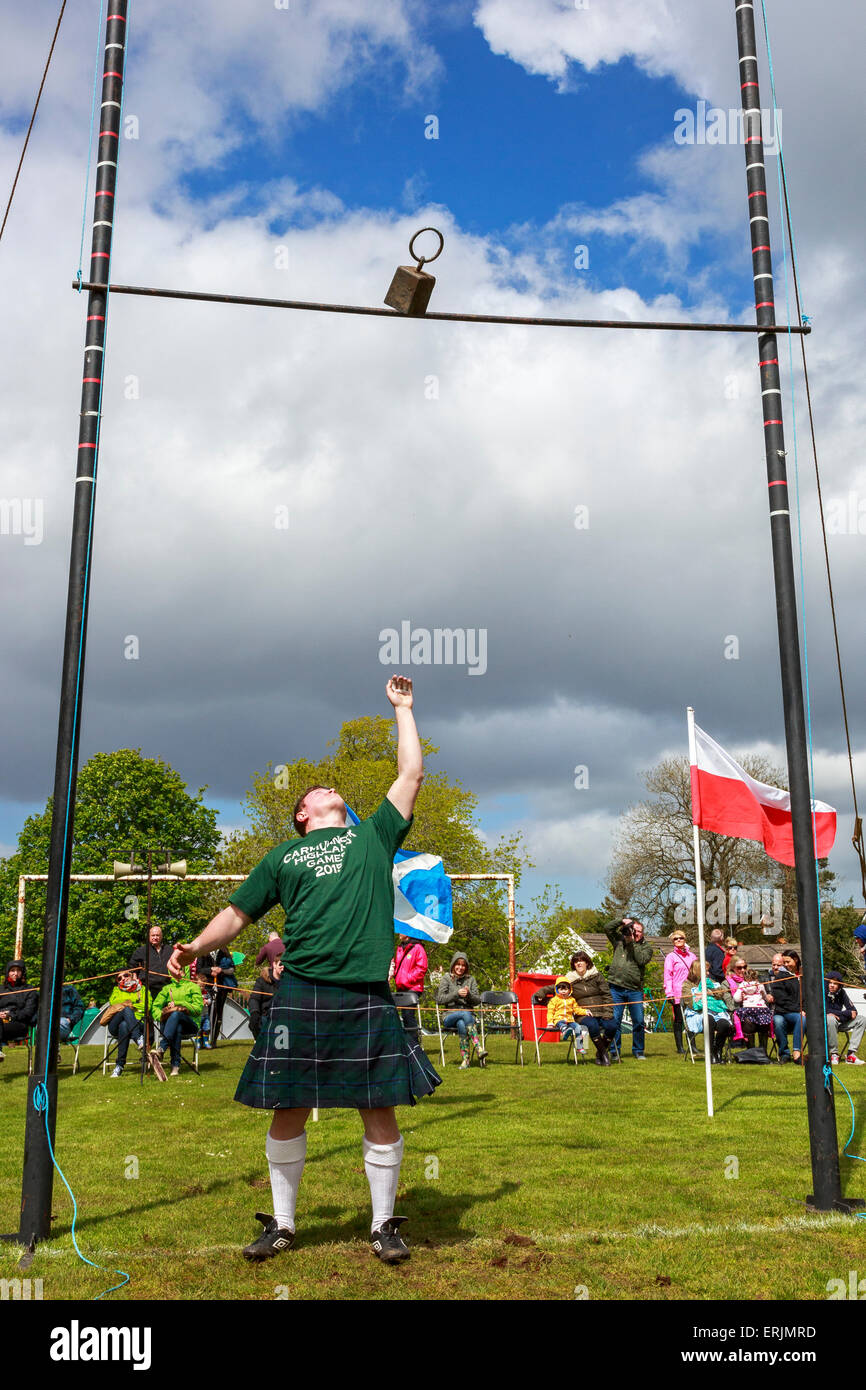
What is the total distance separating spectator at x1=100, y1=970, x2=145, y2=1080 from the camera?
40.9ft

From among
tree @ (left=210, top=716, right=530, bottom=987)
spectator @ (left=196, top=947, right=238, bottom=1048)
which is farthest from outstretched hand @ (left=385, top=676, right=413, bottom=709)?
tree @ (left=210, top=716, right=530, bottom=987)

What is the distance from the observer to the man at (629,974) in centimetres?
1371

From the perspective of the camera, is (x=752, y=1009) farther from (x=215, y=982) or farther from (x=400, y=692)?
(x=400, y=692)

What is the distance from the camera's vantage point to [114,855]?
37.6 metres

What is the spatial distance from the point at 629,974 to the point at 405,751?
33.5 feet

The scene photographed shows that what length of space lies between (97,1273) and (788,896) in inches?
1497

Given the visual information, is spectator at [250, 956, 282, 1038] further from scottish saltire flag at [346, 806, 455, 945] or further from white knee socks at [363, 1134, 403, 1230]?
white knee socks at [363, 1134, 403, 1230]

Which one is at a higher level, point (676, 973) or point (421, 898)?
point (421, 898)

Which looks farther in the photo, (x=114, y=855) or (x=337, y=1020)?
(x=114, y=855)

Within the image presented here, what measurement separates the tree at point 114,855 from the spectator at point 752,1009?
83.2ft

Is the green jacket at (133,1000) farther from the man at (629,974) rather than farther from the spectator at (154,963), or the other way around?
the man at (629,974)

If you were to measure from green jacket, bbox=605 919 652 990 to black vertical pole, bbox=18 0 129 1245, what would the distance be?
9.68 metres

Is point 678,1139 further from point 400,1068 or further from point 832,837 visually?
point 400,1068

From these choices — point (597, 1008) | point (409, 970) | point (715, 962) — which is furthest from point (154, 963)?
point (715, 962)
